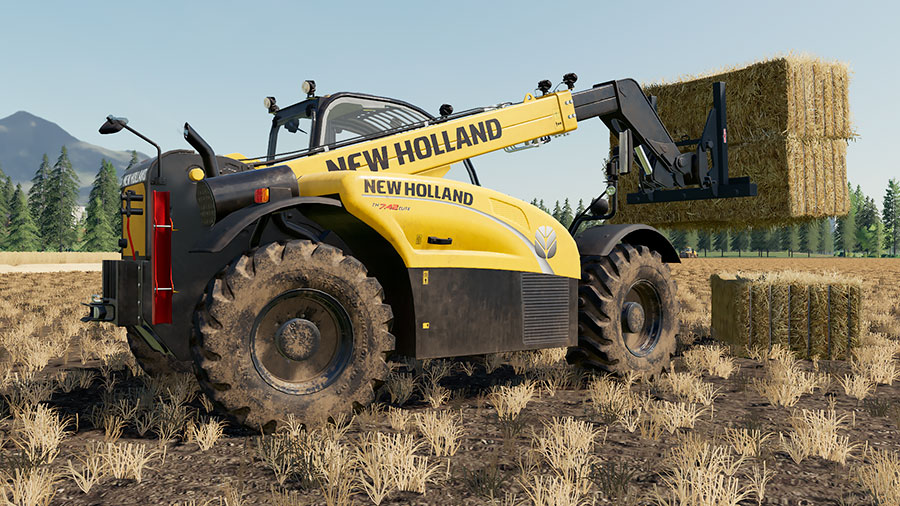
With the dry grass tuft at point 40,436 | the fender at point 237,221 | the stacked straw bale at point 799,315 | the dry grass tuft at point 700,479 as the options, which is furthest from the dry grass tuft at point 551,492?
the stacked straw bale at point 799,315

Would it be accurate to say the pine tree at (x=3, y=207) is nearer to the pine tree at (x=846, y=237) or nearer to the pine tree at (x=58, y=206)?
the pine tree at (x=58, y=206)

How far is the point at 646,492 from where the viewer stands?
392cm

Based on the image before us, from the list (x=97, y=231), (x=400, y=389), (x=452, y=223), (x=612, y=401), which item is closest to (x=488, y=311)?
(x=452, y=223)

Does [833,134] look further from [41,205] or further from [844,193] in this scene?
[41,205]

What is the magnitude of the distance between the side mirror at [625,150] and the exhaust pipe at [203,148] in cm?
462

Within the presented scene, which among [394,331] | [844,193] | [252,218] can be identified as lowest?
[394,331]

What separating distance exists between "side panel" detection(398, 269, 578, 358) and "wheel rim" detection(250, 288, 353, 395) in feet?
2.06

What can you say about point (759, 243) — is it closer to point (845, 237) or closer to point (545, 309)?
point (845, 237)

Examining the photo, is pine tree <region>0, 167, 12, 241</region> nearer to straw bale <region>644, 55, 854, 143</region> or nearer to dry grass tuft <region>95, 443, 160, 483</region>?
straw bale <region>644, 55, 854, 143</region>

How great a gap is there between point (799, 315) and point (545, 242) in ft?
14.9

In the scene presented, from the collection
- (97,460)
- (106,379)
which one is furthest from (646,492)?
(106,379)

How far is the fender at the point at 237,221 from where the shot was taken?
4.61 metres

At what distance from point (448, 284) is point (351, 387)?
1.20 metres

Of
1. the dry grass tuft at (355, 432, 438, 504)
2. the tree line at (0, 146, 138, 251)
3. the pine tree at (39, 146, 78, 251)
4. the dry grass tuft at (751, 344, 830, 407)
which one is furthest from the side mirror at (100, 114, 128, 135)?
the pine tree at (39, 146, 78, 251)
